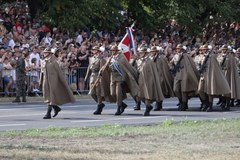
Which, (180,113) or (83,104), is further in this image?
(83,104)

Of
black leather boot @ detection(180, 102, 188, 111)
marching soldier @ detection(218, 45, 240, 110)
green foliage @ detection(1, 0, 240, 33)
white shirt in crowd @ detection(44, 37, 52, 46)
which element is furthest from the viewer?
green foliage @ detection(1, 0, 240, 33)

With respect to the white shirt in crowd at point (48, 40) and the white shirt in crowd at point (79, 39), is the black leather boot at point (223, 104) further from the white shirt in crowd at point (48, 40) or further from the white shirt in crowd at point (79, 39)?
the white shirt in crowd at point (79, 39)

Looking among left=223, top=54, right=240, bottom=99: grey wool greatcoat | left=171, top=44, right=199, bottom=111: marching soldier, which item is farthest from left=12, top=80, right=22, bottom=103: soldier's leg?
left=223, top=54, right=240, bottom=99: grey wool greatcoat

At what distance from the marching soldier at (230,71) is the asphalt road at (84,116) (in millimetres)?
380

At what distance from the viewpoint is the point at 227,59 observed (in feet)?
92.0

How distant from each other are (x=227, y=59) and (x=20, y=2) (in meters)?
13.8

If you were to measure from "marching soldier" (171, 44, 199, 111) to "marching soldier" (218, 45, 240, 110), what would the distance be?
114cm

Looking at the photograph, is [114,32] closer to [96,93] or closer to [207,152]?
[96,93]

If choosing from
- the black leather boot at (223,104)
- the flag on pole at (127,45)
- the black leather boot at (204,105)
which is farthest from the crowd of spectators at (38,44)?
the black leather boot at (223,104)

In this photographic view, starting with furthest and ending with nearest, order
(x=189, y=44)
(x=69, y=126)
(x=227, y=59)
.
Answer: (x=189, y=44) < (x=227, y=59) < (x=69, y=126)

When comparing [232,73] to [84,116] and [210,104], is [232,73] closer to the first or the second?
[210,104]

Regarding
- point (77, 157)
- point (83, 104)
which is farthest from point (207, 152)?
point (83, 104)

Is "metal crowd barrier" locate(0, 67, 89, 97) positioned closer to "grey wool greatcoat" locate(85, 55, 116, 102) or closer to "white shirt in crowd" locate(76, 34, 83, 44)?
"white shirt in crowd" locate(76, 34, 83, 44)

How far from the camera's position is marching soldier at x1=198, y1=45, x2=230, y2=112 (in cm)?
2650
